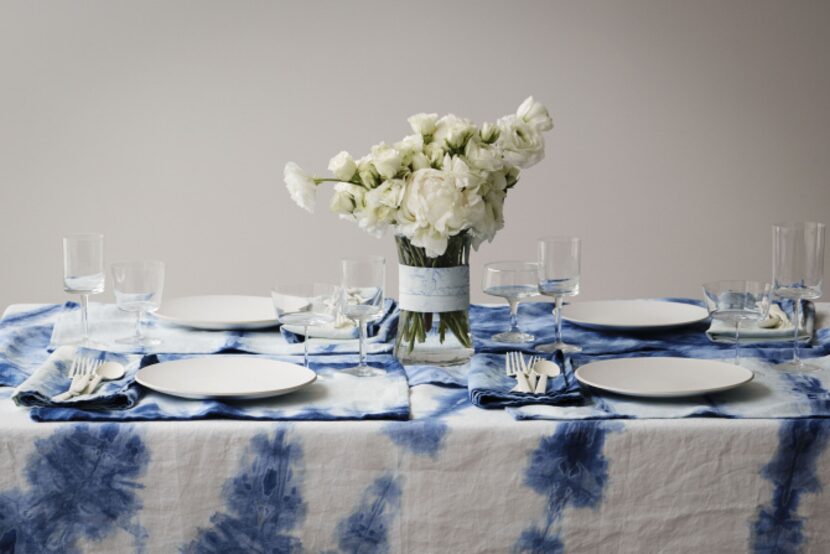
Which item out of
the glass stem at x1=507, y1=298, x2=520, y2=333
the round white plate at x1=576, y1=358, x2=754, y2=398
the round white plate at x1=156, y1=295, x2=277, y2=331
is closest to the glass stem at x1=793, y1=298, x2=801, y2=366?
the round white plate at x1=576, y1=358, x2=754, y2=398

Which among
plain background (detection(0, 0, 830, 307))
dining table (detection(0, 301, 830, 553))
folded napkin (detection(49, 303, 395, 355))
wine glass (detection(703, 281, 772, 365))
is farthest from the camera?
plain background (detection(0, 0, 830, 307))

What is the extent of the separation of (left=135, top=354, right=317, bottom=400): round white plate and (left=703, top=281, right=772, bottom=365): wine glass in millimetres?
656

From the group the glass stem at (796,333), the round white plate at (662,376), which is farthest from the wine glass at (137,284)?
the glass stem at (796,333)

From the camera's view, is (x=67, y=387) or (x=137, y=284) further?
(x=137, y=284)

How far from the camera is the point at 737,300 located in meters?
1.76

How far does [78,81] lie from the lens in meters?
4.05

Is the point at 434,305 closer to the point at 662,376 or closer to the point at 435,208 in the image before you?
the point at 435,208

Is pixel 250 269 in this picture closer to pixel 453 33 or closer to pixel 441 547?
pixel 453 33

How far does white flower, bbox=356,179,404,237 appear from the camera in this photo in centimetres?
166

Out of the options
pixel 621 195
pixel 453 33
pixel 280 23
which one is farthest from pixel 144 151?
pixel 621 195

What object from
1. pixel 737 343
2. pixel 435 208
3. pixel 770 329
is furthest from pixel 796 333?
pixel 435 208

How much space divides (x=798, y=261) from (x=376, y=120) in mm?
2564

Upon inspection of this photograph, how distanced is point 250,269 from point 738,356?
2.66 m

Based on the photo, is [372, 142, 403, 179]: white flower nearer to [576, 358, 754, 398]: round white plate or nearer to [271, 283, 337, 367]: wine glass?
[271, 283, 337, 367]: wine glass
